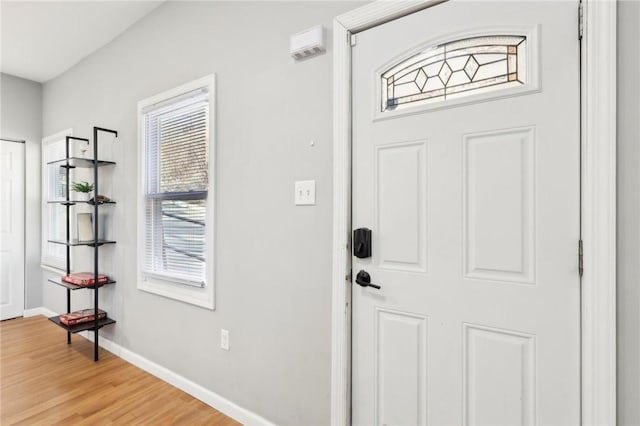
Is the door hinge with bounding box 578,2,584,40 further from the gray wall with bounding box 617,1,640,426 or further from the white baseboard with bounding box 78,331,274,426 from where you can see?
the white baseboard with bounding box 78,331,274,426

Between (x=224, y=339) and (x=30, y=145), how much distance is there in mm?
3853

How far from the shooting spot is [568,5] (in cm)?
112

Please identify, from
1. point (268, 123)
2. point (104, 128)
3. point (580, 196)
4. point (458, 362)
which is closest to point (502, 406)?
point (458, 362)

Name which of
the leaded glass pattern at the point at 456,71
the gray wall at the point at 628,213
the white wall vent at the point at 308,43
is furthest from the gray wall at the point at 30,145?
the gray wall at the point at 628,213

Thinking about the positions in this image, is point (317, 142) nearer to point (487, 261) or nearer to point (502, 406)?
point (487, 261)

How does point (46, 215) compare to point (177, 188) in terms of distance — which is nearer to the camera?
point (177, 188)

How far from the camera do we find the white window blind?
2.30 metres

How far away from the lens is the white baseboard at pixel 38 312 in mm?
4000

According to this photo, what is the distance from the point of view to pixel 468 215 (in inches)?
51.1

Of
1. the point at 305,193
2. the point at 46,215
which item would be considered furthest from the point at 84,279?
the point at 305,193

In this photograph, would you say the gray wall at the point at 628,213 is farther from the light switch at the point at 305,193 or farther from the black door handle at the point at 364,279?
the light switch at the point at 305,193

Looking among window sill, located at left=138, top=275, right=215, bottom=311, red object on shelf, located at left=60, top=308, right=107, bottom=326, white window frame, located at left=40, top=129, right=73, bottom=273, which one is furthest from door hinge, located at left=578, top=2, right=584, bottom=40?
white window frame, located at left=40, top=129, right=73, bottom=273

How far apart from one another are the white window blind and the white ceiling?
83cm

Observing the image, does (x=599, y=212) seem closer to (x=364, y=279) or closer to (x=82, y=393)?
(x=364, y=279)
